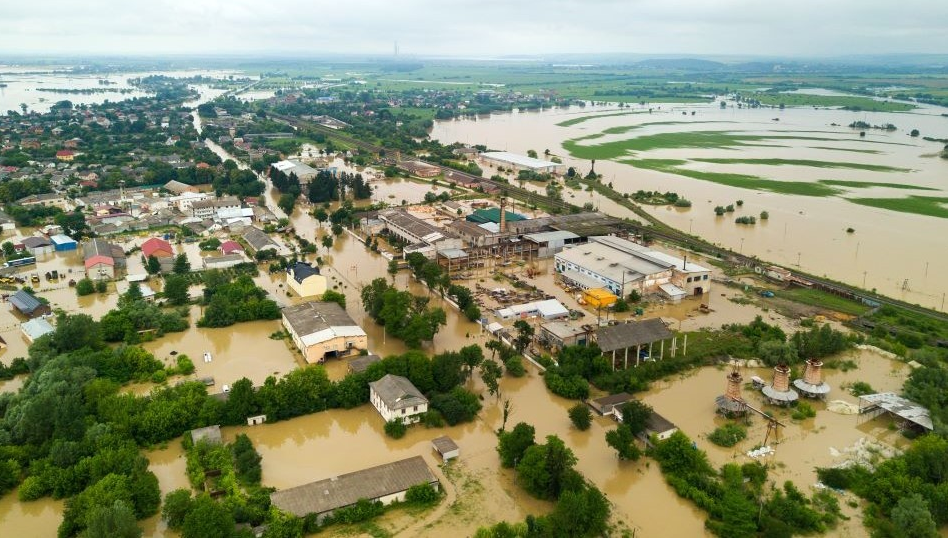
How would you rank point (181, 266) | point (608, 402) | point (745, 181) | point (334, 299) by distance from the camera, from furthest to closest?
point (745, 181) < point (181, 266) < point (334, 299) < point (608, 402)

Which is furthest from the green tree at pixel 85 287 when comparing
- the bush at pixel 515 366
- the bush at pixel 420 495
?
the bush at pixel 420 495

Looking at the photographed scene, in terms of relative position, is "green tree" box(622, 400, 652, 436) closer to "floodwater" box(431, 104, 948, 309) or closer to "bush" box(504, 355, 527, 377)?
"bush" box(504, 355, 527, 377)

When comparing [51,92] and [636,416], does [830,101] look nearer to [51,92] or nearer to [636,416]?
[636,416]

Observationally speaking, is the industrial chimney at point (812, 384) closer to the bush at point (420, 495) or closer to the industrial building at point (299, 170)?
the bush at point (420, 495)

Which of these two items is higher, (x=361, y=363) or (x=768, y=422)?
(x=361, y=363)

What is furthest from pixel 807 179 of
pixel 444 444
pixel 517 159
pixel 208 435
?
pixel 208 435

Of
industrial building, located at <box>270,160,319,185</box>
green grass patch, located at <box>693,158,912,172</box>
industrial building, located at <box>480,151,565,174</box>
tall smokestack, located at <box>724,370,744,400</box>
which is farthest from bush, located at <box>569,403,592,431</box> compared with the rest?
green grass patch, located at <box>693,158,912,172</box>

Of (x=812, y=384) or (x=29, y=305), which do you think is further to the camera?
(x=29, y=305)
